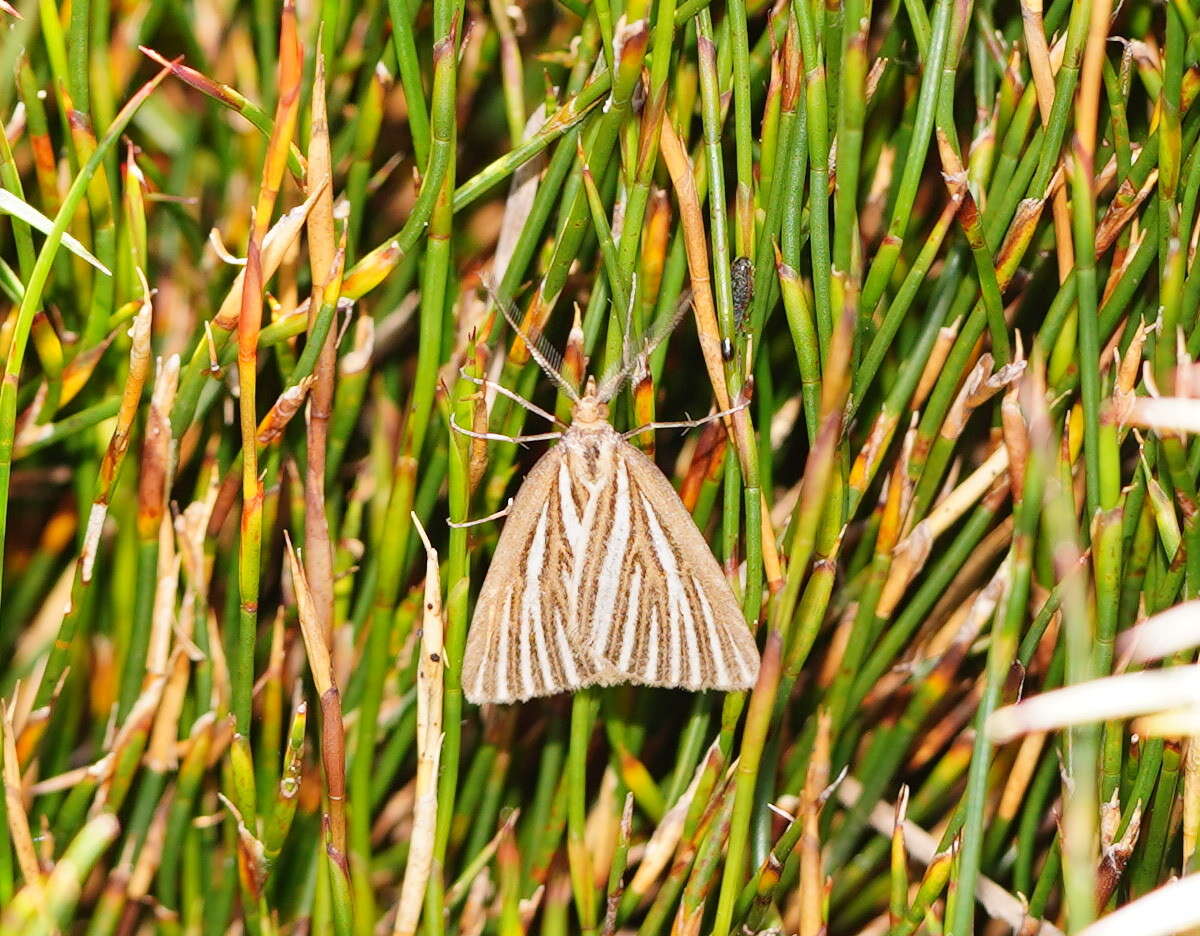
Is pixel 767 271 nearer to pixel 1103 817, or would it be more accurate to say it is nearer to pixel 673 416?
pixel 673 416

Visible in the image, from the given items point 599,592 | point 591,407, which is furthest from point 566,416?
point 599,592

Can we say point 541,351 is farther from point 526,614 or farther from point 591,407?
point 526,614

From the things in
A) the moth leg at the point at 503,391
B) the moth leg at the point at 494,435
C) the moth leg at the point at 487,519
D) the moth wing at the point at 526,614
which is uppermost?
the moth leg at the point at 503,391

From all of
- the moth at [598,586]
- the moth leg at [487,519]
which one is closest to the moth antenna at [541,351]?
the moth at [598,586]

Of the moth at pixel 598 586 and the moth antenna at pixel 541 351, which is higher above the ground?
the moth antenna at pixel 541 351

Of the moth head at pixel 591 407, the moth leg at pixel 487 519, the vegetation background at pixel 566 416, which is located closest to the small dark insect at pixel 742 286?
the vegetation background at pixel 566 416

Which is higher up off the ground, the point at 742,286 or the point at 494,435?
the point at 742,286

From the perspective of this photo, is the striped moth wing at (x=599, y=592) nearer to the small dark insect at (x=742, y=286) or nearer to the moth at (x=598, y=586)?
the moth at (x=598, y=586)

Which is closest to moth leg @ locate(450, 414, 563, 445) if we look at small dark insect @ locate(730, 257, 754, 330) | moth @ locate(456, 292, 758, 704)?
moth @ locate(456, 292, 758, 704)

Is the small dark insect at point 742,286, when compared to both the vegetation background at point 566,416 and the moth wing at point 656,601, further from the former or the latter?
the moth wing at point 656,601
